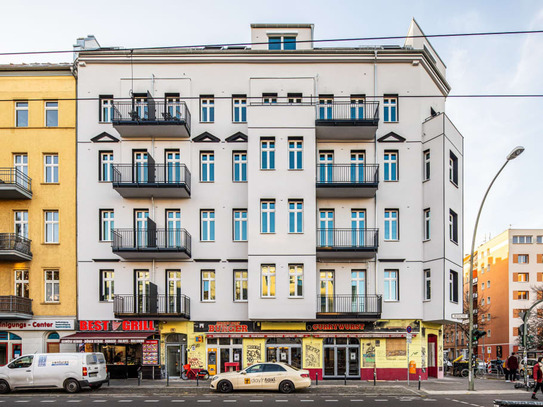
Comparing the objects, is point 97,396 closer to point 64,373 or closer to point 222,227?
point 64,373

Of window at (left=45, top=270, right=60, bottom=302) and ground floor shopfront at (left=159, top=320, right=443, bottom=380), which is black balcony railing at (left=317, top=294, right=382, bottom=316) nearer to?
ground floor shopfront at (left=159, top=320, right=443, bottom=380)

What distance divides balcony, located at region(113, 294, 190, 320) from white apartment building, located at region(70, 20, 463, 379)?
0.08m

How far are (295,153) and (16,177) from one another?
15080 millimetres

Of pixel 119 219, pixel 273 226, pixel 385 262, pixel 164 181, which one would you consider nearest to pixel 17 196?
pixel 119 219

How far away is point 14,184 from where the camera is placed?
2639 cm

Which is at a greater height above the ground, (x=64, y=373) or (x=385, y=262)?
(x=385, y=262)

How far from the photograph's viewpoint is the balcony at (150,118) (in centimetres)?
2650

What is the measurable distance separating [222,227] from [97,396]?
414 inches

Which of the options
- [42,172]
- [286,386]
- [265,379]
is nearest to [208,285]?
[265,379]

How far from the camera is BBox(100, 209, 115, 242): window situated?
90.7 ft

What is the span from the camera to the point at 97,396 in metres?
20.7

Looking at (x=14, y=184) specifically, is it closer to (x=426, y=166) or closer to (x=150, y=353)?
(x=150, y=353)

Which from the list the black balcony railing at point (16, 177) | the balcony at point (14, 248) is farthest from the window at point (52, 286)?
the black balcony railing at point (16, 177)

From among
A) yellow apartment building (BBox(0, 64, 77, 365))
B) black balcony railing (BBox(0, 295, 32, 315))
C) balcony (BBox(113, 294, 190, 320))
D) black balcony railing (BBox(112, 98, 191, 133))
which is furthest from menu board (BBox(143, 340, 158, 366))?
black balcony railing (BBox(112, 98, 191, 133))
